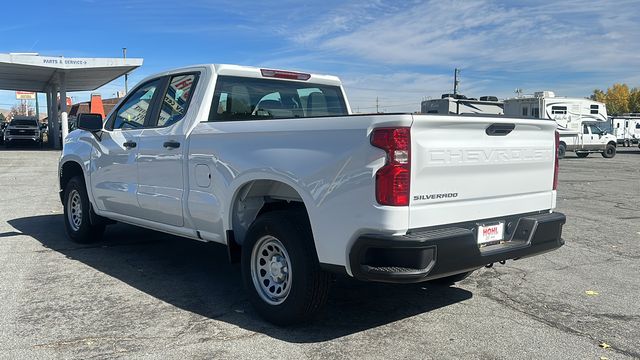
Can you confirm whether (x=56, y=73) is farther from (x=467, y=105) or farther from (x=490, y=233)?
(x=490, y=233)

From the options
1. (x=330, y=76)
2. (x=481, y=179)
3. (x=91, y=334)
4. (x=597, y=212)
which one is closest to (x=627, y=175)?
(x=597, y=212)

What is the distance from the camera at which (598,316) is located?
459 centimetres

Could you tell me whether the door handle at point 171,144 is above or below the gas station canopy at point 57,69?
below

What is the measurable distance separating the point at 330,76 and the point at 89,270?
3.34 meters

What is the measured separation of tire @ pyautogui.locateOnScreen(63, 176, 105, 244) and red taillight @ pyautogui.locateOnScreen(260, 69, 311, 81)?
9.58ft

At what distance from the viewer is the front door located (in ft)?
19.0

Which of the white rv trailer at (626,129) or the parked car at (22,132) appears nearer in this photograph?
the parked car at (22,132)

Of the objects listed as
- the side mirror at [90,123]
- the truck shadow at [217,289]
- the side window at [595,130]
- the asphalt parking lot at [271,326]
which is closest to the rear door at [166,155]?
the truck shadow at [217,289]

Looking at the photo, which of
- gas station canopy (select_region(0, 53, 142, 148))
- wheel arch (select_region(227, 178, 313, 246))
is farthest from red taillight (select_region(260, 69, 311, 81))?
gas station canopy (select_region(0, 53, 142, 148))

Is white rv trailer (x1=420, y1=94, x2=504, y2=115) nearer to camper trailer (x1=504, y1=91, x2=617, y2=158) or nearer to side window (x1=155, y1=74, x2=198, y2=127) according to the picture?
camper trailer (x1=504, y1=91, x2=617, y2=158)

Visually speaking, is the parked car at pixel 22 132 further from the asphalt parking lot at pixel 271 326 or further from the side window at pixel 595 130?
the side window at pixel 595 130

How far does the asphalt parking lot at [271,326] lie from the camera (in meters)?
3.87

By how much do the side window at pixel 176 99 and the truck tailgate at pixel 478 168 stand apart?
257 cm

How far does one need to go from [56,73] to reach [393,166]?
33.6m
